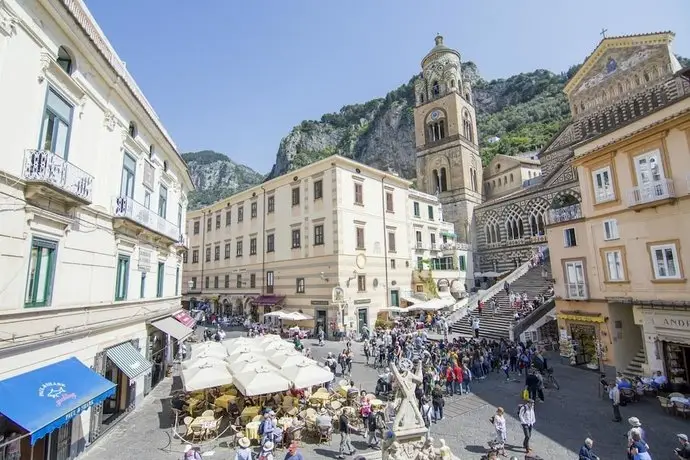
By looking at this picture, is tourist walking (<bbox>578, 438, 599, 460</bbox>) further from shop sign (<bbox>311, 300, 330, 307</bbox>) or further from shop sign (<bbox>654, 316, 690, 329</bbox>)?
shop sign (<bbox>311, 300, 330, 307</bbox>)

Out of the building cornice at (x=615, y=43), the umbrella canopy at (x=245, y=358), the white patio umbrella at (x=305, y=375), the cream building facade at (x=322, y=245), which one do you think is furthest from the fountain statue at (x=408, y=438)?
the building cornice at (x=615, y=43)

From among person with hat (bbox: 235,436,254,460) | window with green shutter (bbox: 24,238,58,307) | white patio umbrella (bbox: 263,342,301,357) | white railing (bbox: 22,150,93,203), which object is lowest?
person with hat (bbox: 235,436,254,460)

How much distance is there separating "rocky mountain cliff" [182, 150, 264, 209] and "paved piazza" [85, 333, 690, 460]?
12894 centimetres

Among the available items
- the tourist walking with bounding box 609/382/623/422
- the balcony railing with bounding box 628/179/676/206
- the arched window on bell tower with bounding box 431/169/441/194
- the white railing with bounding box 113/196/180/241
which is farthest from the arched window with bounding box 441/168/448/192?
the white railing with bounding box 113/196/180/241

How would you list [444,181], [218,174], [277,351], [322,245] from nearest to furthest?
[277,351] < [322,245] < [444,181] < [218,174]

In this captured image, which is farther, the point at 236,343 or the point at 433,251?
the point at 433,251

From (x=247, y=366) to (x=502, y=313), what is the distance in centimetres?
2028

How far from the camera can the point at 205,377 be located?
12602mm

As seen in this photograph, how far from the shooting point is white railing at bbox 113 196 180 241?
12.1 metres

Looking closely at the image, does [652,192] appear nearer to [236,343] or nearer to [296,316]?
[236,343]

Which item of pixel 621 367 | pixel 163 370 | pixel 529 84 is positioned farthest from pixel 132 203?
pixel 529 84

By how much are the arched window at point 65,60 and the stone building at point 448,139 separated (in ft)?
145

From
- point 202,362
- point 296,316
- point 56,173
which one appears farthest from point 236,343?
point 56,173

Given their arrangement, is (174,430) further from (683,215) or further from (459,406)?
(683,215)
